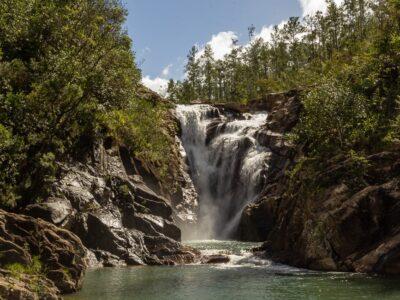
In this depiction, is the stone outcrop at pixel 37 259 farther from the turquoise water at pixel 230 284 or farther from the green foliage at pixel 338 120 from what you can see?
the green foliage at pixel 338 120

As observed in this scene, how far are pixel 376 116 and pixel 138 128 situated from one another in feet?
79.8

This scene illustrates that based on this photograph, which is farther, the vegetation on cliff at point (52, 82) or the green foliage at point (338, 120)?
the green foliage at point (338, 120)

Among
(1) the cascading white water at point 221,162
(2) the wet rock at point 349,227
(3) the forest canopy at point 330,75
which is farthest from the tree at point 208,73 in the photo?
(2) the wet rock at point 349,227

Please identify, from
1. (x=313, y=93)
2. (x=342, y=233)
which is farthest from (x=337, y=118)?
(x=342, y=233)

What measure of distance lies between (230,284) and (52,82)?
53.1 feet

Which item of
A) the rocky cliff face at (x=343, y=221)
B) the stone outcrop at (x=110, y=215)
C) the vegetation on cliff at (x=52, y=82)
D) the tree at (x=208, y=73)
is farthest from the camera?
the tree at (x=208, y=73)

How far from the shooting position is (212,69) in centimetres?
12025

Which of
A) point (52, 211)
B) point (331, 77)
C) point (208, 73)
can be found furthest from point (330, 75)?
point (208, 73)

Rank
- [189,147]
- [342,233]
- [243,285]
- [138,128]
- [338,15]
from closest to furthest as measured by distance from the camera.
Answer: [243,285] → [342,233] → [138,128] → [189,147] → [338,15]

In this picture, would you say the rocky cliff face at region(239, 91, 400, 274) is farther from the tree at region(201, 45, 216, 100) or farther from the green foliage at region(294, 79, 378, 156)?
the tree at region(201, 45, 216, 100)

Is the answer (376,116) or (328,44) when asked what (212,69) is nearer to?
(328,44)

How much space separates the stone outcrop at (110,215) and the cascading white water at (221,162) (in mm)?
16756

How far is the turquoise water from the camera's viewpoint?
2316cm

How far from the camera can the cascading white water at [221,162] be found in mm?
58312
